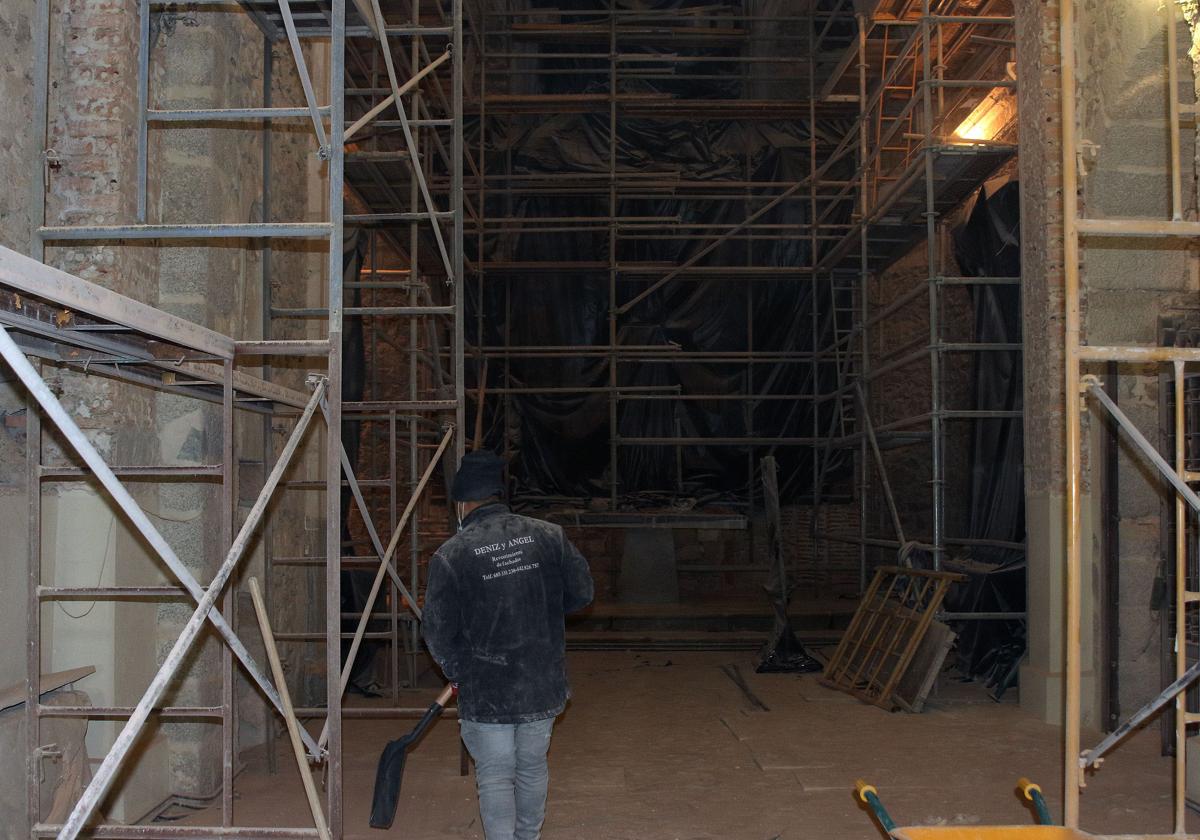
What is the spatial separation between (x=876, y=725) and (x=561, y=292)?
27.3 feet

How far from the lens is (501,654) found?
3820mm

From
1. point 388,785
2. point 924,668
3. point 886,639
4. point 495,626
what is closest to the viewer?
point 495,626

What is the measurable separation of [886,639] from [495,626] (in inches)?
222

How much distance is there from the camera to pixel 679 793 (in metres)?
5.57

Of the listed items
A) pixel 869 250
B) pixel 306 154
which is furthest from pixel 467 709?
pixel 869 250

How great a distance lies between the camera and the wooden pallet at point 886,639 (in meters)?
7.94

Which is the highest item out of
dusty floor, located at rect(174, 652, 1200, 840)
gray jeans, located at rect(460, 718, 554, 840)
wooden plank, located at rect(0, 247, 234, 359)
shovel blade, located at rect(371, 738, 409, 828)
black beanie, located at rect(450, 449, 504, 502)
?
wooden plank, located at rect(0, 247, 234, 359)

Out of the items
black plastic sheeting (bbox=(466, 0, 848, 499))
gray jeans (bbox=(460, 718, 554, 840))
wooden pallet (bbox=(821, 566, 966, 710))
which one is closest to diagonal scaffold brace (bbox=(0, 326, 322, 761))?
gray jeans (bbox=(460, 718, 554, 840))

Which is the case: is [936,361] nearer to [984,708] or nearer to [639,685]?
[984,708]

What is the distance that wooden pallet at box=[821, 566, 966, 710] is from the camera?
794cm

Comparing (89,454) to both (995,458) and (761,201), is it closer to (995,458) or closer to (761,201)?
(995,458)

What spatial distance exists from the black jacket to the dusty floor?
140 centimetres

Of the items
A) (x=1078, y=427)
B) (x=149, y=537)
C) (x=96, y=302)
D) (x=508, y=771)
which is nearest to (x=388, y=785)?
(x=508, y=771)

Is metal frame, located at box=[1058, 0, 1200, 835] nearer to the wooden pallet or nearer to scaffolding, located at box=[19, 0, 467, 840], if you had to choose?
scaffolding, located at box=[19, 0, 467, 840]
